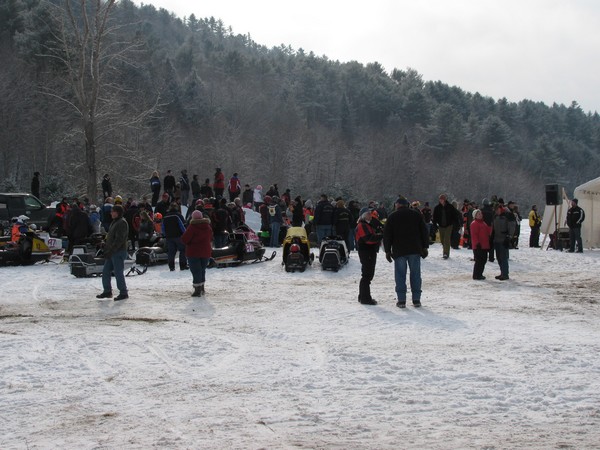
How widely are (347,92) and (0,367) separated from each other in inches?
4266

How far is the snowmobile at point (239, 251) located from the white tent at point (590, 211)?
12.8 metres

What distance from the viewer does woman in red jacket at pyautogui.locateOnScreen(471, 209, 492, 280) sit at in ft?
53.3

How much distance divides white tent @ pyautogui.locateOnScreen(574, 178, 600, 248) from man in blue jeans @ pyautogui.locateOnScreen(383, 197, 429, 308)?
1638 centimetres

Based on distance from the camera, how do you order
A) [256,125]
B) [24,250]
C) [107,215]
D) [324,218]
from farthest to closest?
[256,125], [107,215], [324,218], [24,250]

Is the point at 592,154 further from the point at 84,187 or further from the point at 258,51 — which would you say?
the point at 84,187

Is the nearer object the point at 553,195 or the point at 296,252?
the point at 296,252

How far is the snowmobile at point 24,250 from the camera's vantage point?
62.8 ft

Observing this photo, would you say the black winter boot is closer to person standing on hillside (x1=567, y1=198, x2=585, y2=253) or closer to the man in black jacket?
the man in black jacket

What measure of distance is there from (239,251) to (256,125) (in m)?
65.7

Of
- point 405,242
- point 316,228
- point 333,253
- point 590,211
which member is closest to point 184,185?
point 316,228

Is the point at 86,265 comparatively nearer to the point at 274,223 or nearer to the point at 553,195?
the point at 274,223

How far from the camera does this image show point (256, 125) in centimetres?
8356

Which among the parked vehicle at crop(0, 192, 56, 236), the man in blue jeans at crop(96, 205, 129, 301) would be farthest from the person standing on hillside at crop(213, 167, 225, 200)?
the man in blue jeans at crop(96, 205, 129, 301)

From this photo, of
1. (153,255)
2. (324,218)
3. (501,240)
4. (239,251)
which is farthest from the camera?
(324,218)
